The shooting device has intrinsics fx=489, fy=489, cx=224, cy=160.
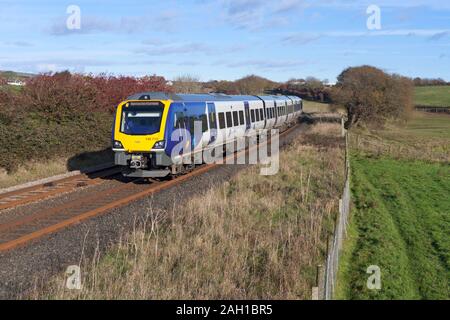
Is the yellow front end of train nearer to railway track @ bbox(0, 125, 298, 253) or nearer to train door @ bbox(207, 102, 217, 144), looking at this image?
railway track @ bbox(0, 125, 298, 253)

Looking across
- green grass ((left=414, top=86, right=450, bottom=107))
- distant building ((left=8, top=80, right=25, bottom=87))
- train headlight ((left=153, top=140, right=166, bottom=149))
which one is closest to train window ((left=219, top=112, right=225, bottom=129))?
train headlight ((left=153, top=140, right=166, bottom=149))

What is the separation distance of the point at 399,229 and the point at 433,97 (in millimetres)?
86144

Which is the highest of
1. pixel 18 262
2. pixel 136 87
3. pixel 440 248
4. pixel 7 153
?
pixel 136 87

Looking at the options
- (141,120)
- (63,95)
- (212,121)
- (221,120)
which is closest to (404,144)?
(221,120)

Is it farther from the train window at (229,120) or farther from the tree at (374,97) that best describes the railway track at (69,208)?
the tree at (374,97)

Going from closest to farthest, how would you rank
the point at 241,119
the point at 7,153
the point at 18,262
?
the point at 18,262 → the point at 7,153 → the point at 241,119

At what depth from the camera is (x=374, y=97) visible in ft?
144

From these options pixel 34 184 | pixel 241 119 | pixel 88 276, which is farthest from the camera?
pixel 241 119

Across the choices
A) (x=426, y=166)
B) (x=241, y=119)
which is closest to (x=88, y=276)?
(x=241, y=119)

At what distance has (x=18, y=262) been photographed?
8258mm

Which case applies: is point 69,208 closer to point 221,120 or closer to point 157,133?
point 157,133

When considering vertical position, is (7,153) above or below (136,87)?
below
